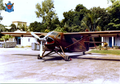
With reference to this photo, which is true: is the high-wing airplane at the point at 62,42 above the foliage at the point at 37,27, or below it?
below

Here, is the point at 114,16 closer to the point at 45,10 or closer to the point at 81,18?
the point at 81,18

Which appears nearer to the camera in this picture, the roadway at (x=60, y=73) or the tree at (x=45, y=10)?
the roadway at (x=60, y=73)

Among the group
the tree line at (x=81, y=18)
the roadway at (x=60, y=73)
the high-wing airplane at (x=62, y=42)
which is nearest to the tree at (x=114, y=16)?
the tree line at (x=81, y=18)

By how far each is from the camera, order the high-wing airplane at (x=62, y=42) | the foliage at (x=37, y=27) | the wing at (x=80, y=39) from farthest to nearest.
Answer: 1. the foliage at (x=37, y=27)
2. the wing at (x=80, y=39)
3. the high-wing airplane at (x=62, y=42)

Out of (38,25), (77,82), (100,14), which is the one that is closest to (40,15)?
(38,25)

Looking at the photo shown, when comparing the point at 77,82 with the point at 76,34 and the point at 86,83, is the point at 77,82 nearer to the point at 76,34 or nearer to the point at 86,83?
the point at 86,83

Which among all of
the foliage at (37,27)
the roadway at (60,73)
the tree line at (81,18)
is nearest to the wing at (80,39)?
the roadway at (60,73)

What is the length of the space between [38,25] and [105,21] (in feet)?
78.4

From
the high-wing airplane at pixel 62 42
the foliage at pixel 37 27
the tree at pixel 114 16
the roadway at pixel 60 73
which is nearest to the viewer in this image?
the roadway at pixel 60 73

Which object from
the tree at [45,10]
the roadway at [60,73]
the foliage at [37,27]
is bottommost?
the roadway at [60,73]

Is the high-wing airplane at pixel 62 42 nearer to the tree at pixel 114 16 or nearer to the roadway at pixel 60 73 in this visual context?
the roadway at pixel 60 73

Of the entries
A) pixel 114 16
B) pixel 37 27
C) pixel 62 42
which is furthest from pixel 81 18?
pixel 62 42

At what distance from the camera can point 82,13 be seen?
42094mm

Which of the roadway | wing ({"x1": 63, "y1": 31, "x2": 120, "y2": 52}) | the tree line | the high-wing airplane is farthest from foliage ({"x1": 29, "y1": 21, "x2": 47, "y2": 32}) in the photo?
the roadway
